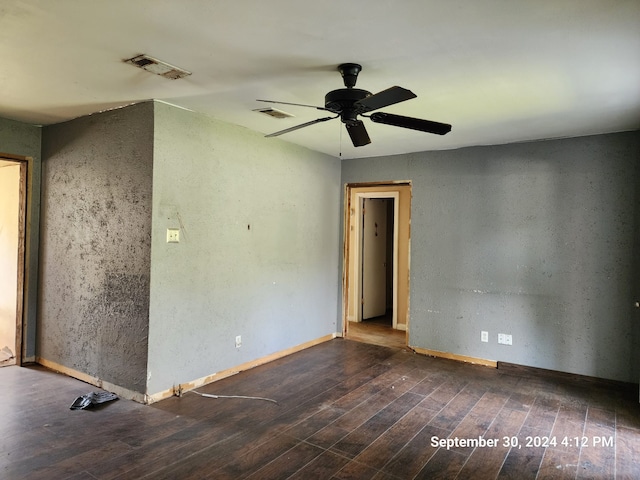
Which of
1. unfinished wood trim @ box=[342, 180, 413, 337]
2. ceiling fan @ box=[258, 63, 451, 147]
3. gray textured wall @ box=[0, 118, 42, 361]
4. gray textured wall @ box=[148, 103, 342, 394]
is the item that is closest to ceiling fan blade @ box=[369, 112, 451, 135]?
ceiling fan @ box=[258, 63, 451, 147]

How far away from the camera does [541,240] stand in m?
4.04

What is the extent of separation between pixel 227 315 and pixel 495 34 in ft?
10.0

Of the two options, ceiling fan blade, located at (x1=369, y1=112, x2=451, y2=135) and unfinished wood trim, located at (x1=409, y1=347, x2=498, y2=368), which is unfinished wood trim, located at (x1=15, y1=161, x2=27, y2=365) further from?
unfinished wood trim, located at (x1=409, y1=347, x2=498, y2=368)

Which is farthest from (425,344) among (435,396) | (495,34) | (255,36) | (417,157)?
(255,36)

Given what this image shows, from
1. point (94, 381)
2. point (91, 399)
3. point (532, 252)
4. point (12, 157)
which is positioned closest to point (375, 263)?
point (532, 252)

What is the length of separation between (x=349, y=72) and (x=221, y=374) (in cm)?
284

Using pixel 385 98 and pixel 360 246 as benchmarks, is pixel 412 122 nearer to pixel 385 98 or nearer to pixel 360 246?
pixel 385 98

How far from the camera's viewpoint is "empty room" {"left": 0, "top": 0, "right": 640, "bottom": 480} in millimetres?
2162

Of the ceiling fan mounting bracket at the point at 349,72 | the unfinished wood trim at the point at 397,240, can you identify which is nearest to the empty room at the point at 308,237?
the ceiling fan mounting bracket at the point at 349,72

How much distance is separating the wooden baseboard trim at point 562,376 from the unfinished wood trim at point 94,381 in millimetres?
3516

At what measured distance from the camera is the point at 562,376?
3.92 m

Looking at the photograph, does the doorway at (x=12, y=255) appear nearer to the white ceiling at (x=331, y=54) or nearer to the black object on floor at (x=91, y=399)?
the white ceiling at (x=331, y=54)

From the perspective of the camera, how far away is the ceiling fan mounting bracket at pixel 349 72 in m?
2.36

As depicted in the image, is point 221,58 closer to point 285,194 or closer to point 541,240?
point 285,194
